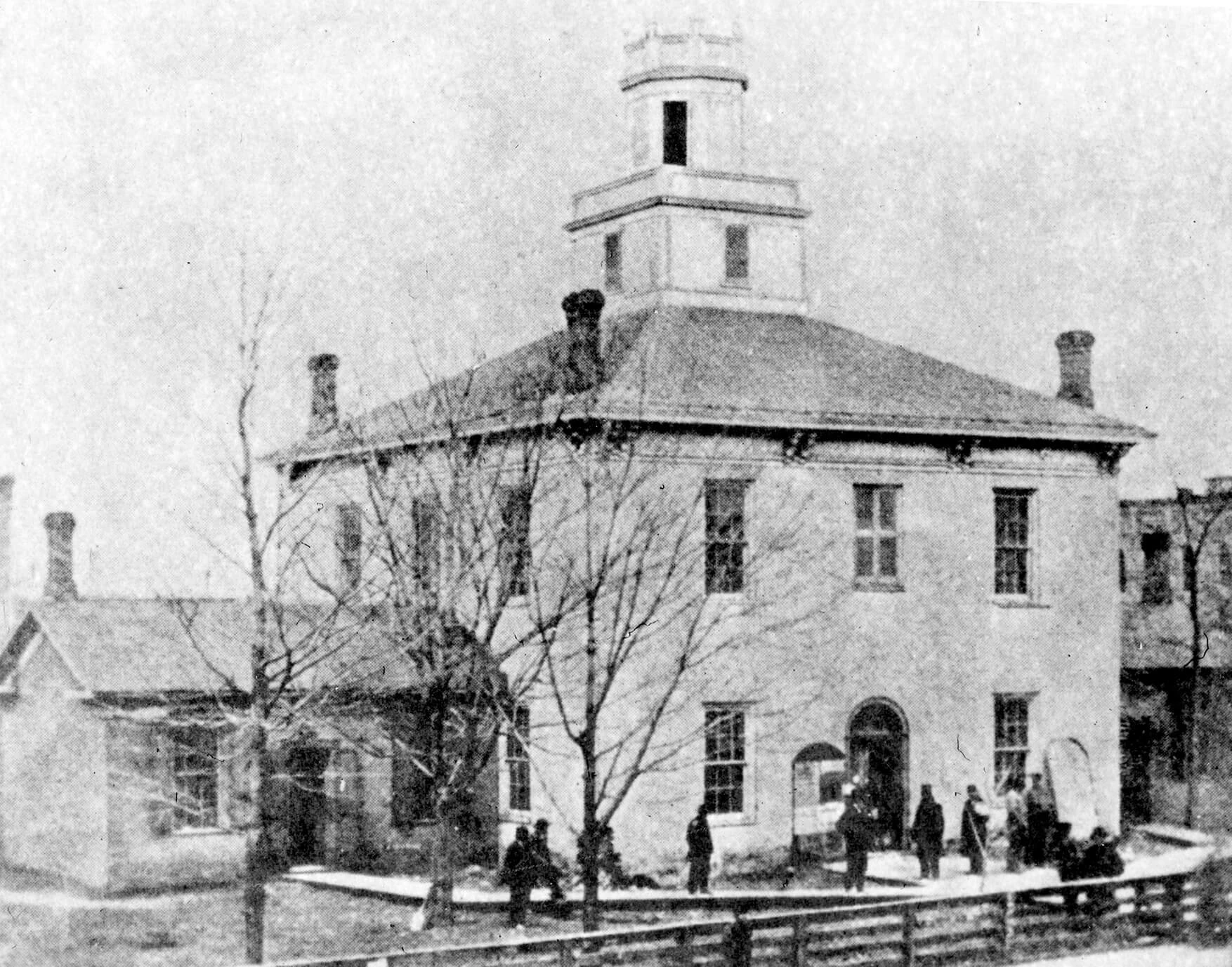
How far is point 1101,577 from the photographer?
31672 millimetres

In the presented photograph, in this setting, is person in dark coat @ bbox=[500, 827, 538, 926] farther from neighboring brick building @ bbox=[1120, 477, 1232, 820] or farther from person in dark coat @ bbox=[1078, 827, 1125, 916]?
neighboring brick building @ bbox=[1120, 477, 1232, 820]

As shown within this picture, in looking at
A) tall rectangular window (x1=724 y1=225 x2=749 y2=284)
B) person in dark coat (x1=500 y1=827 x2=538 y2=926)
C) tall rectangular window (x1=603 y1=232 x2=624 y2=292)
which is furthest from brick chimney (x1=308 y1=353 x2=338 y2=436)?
tall rectangular window (x1=724 y1=225 x2=749 y2=284)

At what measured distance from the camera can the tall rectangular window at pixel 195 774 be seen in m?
28.0

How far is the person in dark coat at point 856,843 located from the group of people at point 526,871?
12.7 feet

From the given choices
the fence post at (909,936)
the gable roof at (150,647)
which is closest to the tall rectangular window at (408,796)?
the gable roof at (150,647)

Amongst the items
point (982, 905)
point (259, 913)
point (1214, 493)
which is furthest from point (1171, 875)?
point (259, 913)

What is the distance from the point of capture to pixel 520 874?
79.8 feet

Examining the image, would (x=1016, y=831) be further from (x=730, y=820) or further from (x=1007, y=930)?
(x=1007, y=930)

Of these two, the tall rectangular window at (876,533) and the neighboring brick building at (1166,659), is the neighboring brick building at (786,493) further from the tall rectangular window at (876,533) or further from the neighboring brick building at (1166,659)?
the neighboring brick building at (1166,659)

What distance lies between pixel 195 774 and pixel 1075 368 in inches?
567

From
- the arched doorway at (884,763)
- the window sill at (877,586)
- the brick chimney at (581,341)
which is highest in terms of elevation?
the brick chimney at (581,341)

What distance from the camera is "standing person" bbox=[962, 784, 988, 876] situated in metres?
28.6

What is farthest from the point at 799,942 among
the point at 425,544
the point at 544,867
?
the point at 425,544

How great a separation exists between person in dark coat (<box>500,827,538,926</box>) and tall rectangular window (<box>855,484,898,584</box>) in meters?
7.20
